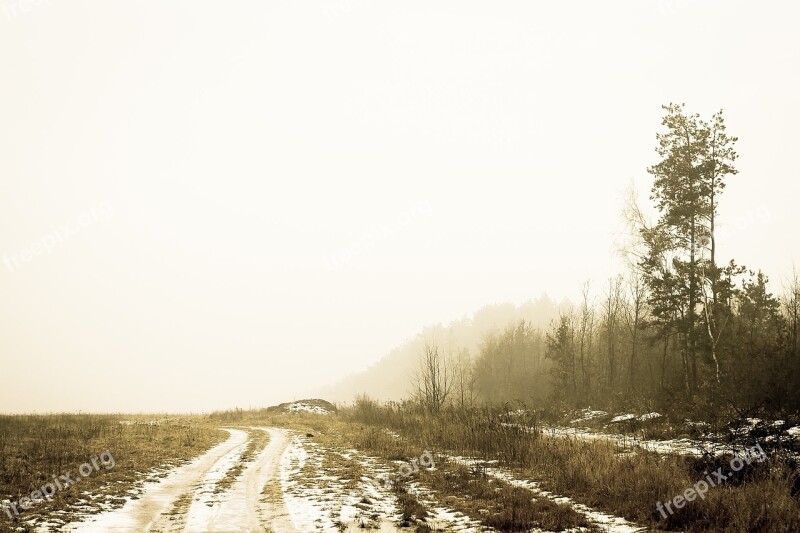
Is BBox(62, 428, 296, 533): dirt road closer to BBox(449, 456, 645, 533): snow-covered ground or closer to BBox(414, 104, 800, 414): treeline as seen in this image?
BBox(449, 456, 645, 533): snow-covered ground

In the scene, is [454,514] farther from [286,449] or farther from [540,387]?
[540,387]

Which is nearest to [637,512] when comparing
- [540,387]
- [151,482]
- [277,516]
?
[277,516]

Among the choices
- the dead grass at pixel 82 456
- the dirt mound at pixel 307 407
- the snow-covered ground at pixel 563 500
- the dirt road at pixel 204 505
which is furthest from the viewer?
the dirt mound at pixel 307 407

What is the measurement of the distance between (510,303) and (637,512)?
449 ft

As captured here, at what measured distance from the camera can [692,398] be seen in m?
22.0

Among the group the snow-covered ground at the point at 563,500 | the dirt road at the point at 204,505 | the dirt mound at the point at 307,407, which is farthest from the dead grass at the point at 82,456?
the dirt mound at the point at 307,407

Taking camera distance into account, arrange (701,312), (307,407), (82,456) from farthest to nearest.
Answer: (307,407), (701,312), (82,456)

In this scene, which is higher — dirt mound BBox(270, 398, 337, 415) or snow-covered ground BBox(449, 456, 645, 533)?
snow-covered ground BBox(449, 456, 645, 533)

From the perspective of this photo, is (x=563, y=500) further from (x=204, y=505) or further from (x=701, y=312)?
(x=701, y=312)

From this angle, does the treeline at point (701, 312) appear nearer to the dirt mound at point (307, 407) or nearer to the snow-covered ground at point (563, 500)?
the snow-covered ground at point (563, 500)

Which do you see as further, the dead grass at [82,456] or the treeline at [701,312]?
the treeline at [701,312]

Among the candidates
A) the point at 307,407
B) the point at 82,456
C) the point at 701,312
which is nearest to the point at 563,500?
the point at 82,456

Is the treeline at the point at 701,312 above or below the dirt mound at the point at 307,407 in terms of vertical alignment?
→ above

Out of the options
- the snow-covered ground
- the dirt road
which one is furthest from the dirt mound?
the snow-covered ground
